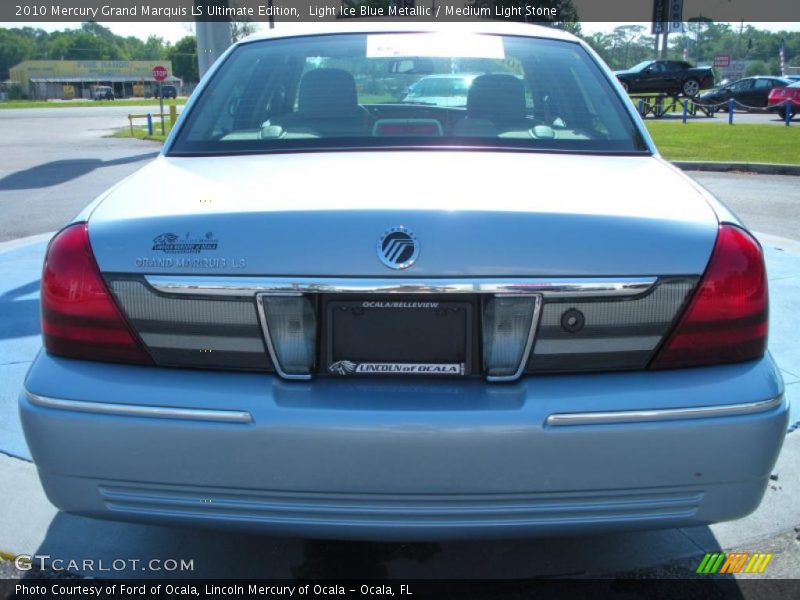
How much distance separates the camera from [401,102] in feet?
11.6

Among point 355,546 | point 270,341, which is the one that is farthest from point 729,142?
point 270,341

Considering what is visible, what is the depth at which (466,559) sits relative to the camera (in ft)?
8.87

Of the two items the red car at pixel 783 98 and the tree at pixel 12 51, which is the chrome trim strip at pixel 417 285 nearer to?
the red car at pixel 783 98

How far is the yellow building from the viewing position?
109688mm

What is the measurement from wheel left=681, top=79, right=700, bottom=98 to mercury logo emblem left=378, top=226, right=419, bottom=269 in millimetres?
34340

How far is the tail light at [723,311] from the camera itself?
205cm

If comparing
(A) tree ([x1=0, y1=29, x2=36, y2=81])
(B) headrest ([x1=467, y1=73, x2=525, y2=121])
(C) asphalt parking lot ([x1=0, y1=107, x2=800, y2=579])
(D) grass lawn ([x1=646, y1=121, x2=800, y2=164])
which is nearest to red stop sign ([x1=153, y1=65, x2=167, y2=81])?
(D) grass lawn ([x1=646, y1=121, x2=800, y2=164])

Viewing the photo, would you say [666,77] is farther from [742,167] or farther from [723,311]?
[723,311]

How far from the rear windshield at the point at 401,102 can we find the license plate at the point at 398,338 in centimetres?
93

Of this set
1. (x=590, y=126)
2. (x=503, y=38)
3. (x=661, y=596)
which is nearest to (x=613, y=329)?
(x=661, y=596)

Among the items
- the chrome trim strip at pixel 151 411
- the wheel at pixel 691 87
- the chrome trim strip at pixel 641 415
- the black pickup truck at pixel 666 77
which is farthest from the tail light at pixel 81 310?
the wheel at pixel 691 87

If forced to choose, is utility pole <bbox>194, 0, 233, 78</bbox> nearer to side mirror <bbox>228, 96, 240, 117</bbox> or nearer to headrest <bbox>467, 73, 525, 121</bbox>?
side mirror <bbox>228, 96, 240, 117</bbox>

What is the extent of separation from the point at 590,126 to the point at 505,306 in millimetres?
1296

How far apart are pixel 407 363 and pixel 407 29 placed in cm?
189
